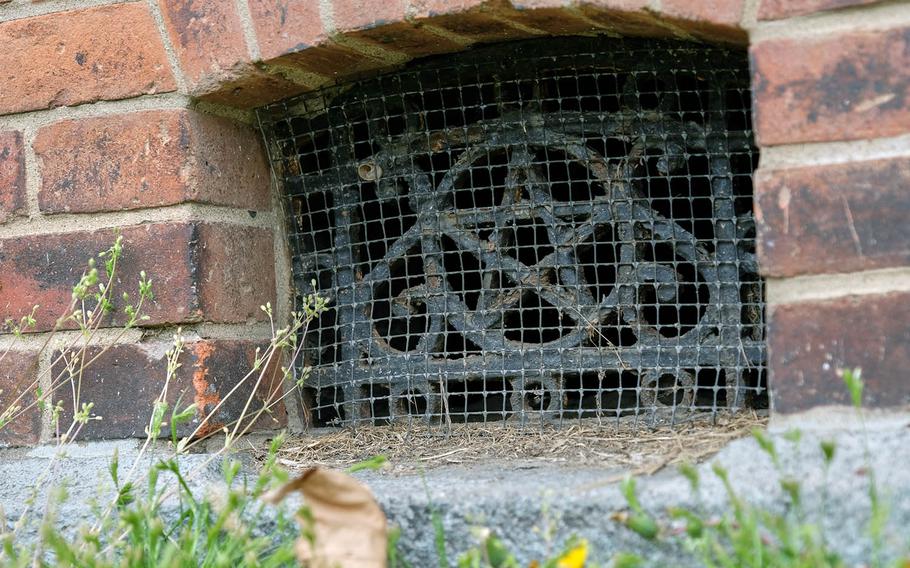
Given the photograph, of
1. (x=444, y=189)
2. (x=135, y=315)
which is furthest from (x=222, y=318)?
(x=444, y=189)

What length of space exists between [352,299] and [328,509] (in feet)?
2.02

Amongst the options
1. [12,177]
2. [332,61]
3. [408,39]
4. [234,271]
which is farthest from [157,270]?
[408,39]

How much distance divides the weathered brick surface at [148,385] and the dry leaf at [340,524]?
1.50 ft

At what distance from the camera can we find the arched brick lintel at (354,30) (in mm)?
1379

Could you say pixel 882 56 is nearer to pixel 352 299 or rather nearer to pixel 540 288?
pixel 540 288

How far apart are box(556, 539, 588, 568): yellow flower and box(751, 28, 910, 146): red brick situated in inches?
22.1

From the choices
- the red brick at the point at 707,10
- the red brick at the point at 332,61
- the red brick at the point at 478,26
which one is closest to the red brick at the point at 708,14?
the red brick at the point at 707,10

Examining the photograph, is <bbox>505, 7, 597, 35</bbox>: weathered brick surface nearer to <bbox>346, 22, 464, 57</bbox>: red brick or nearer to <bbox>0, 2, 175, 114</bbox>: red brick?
<bbox>346, 22, 464, 57</bbox>: red brick

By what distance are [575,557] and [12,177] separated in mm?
1121

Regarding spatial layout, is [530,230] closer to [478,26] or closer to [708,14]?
[478,26]

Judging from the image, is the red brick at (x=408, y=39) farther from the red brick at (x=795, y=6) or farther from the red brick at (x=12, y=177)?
the red brick at (x=12, y=177)

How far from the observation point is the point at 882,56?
1.23 m

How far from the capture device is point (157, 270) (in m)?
1.58

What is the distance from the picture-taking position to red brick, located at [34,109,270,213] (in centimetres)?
159
